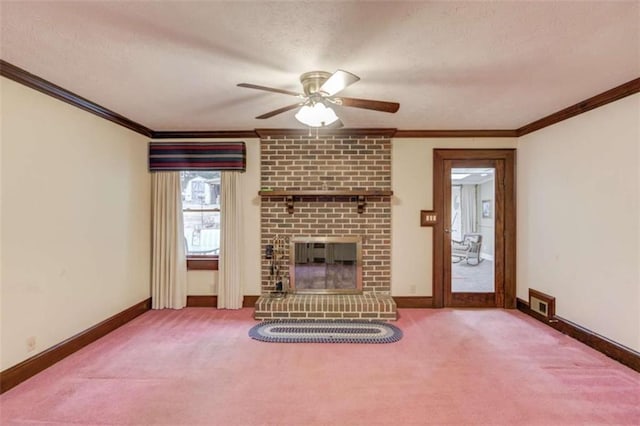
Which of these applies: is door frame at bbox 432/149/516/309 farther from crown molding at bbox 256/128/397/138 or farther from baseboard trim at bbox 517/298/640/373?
crown molding at bbox 256/128/397/138

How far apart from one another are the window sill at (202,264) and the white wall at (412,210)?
7.94 feet

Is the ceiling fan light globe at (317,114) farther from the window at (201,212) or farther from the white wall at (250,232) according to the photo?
the window at (201,212)

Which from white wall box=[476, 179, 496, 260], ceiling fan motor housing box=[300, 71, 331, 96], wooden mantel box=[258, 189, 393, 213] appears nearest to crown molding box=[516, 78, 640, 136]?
white wall box=[476, 179, 496, 260]

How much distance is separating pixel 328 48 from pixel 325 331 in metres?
2.69

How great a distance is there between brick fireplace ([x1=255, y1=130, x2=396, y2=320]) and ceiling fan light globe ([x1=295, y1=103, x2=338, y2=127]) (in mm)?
1611

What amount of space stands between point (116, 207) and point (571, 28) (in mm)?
4242

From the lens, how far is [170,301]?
4000 mm

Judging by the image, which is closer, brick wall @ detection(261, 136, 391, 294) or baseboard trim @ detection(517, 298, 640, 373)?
baseboard trim @ detection(517, 298, 640, 373)

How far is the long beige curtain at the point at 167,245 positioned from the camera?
400cm

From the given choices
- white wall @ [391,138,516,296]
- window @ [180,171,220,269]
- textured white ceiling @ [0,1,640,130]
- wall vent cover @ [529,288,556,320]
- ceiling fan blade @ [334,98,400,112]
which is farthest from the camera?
window @ [180,171,220,269]

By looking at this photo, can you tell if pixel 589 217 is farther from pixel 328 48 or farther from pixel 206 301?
pixel 206 301

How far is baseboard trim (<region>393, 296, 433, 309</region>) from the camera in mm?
4043

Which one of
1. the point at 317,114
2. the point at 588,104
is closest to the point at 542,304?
the point at 588,104

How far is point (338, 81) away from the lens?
1.98 metres
